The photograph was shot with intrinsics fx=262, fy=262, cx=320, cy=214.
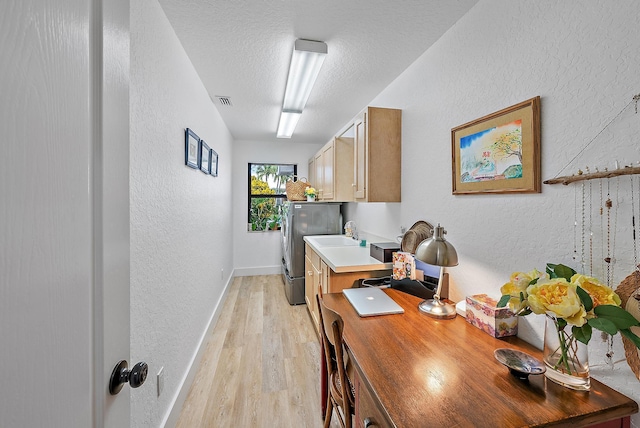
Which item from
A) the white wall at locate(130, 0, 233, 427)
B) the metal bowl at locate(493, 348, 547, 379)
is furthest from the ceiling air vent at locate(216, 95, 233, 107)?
the metal bowl at locate(493, 348, 547, 379)

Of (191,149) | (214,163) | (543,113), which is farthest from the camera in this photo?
(214,163)

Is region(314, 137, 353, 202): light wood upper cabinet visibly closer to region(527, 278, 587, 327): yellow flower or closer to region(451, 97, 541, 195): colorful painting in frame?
region(451, 97, 541, 195): colorful painting in frame

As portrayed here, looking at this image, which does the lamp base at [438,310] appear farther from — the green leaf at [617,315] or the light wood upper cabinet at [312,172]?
the light wood upper cabinet at [312,172]

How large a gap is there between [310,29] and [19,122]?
1632 millimetres

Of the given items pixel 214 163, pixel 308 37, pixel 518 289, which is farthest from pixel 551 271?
pixel 214 163

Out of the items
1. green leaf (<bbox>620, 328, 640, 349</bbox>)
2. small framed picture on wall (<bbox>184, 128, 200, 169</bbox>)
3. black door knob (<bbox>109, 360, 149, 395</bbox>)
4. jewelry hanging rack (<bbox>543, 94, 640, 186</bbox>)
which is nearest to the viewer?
black door knob (<bbox>109, 360, 149, 395</bbox>)

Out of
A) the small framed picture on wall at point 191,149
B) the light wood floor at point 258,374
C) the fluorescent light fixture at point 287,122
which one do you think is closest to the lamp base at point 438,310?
the light wood floor at point 258,374

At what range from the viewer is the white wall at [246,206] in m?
4.63

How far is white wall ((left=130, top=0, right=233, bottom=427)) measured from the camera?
3.94 ft

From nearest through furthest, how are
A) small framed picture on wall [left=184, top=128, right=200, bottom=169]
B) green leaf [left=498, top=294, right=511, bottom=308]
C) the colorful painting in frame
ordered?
green leaf [left=498, top=294, right=511, bottom=308]
the colorful painting in frame
small framed picture on wall [left=184, top=128, right=200, bottom=169]

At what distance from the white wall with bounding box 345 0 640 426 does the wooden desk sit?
0.19 meters

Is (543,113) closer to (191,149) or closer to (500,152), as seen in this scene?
(500,152)

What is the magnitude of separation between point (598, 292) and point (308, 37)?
1.87 meters

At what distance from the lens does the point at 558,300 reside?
78cm
